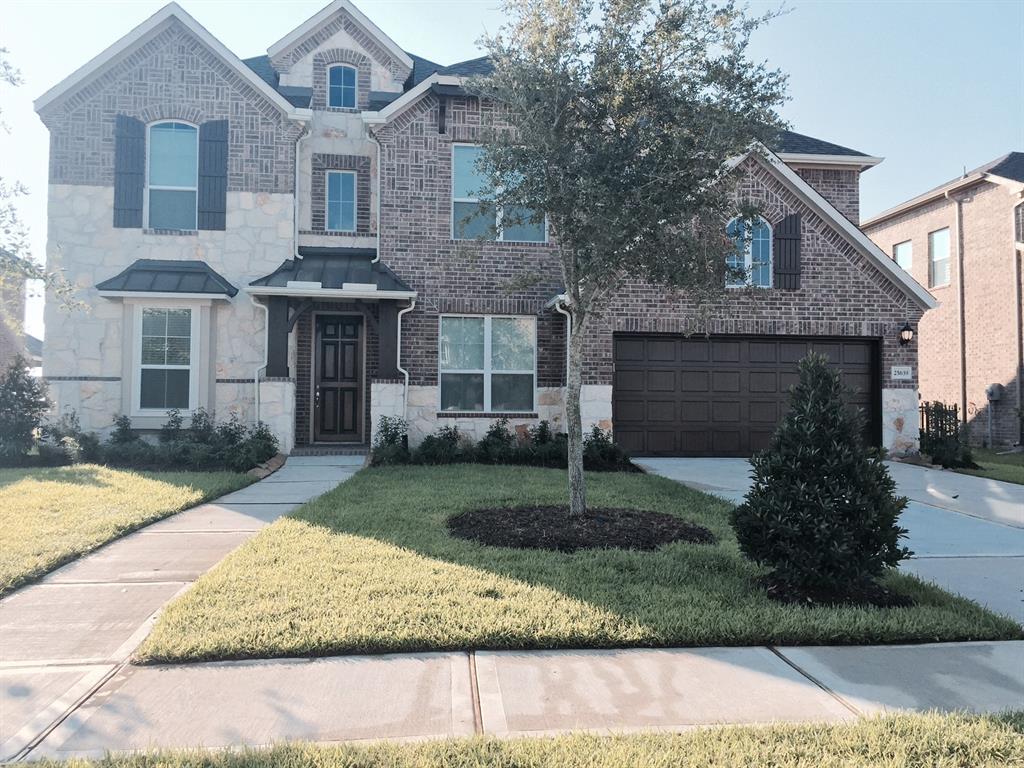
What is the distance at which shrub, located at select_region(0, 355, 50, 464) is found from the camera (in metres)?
10.9

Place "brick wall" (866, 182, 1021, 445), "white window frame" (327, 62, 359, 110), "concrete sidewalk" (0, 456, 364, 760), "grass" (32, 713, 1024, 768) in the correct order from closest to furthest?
"grass" (32, 713, 1024, 768)
"concrete sidewalk" (0, 456, 364, 760)
"white window frame" (327, 62, 359, 110)
"brick wall" (866, 182, 1021, 445)

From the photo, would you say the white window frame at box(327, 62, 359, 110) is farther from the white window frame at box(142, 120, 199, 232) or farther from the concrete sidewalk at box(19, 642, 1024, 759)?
the concrete sidewalk at box(19, 642, 1024, 759)

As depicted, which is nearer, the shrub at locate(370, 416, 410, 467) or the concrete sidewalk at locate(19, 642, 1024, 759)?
the concrete sidewalk at locate(19, 642, 1024, 759)

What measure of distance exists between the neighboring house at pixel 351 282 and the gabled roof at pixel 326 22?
0.05 metres

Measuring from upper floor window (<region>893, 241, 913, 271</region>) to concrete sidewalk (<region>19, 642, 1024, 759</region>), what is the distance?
20.4m

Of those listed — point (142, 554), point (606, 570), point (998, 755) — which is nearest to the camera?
point (998, 755)

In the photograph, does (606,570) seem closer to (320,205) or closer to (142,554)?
(142,554)

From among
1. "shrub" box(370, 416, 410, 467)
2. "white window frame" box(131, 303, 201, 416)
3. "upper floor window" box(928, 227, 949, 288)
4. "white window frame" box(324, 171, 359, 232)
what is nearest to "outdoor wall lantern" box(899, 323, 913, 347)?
"upper floor window" box(928, 227, 949, 288)

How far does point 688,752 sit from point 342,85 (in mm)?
14073

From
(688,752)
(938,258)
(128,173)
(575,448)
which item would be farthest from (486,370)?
(938,258)

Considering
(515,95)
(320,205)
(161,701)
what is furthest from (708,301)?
(320,205)

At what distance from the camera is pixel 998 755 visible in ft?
9.05

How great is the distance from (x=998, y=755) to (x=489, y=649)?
2.37 meters

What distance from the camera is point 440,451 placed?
11.8 metres
